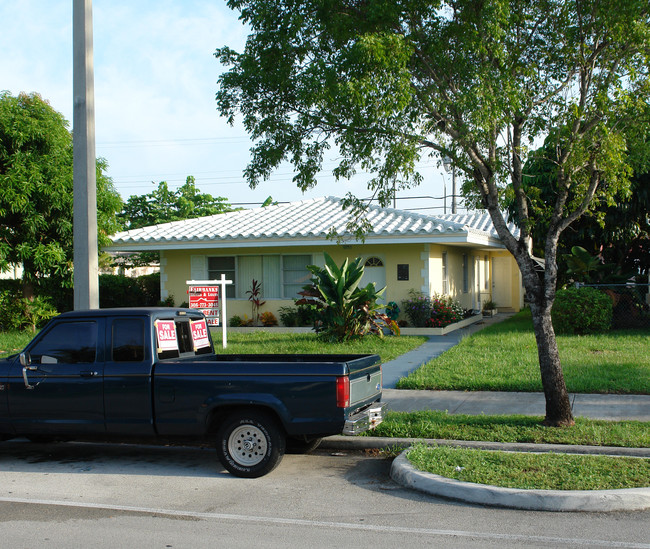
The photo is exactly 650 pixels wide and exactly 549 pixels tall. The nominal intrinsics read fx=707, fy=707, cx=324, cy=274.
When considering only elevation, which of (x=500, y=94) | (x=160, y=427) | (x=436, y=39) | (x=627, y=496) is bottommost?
(x=627, y=496)

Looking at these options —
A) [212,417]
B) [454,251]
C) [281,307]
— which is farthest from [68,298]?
[212,417]

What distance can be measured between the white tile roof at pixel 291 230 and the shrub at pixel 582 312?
122 inches

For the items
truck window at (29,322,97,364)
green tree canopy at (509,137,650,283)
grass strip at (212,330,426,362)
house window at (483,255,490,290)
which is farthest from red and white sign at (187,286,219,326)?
house window at (483,255,490,290)

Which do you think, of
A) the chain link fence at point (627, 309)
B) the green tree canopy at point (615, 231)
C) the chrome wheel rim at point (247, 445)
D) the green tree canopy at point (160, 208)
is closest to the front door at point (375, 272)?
the green tree canopy at point (615, 231)

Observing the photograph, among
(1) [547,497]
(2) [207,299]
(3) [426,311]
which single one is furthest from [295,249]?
(1) [547,497]

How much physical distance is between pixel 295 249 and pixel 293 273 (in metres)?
0.78

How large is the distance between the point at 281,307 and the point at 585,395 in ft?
41.0

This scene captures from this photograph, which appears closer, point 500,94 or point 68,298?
point 500,94

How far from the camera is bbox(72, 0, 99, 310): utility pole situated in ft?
31.6

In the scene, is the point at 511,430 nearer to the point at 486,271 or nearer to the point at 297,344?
the point at 297,344

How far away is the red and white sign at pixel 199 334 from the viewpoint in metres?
8.73

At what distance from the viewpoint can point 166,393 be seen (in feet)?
24.6

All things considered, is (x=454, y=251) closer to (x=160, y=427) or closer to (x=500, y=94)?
(x=500, y=94)

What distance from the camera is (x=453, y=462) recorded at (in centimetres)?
733
